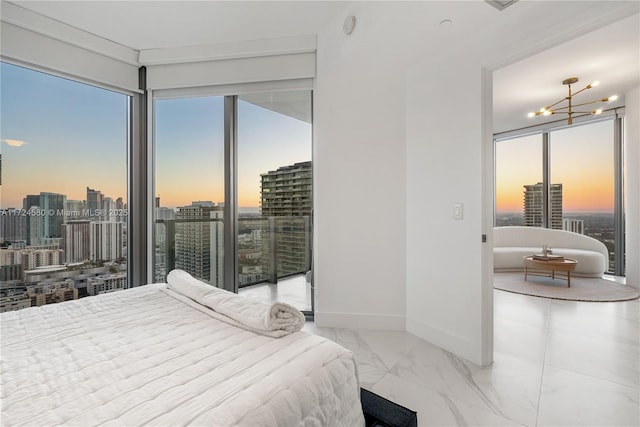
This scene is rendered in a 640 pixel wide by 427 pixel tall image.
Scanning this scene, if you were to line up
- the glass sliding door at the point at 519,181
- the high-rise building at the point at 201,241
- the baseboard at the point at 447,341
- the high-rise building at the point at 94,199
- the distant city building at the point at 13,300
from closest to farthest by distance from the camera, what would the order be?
the baseboard at the point at 447,341, the distant city building at the point at 13,300, the high-rise building at the point at 94,199, the high-rise building at the point at 201,241, the glass sliding door at the point at 519,181

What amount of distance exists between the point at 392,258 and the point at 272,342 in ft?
5.72

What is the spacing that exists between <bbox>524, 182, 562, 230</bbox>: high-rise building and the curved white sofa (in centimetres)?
26

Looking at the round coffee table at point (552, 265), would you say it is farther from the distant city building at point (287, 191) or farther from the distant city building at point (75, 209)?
the distant city building at point (75, 209)

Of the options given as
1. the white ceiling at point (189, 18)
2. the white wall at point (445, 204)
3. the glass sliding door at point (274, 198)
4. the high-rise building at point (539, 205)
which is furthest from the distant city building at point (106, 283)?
the high-rise building at point (539, 205)

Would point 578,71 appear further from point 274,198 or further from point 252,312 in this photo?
point 252,312

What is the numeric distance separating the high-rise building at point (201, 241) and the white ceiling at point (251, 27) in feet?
5.28

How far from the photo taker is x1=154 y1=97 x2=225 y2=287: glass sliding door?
3.11 metres

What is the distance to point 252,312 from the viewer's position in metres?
1.33

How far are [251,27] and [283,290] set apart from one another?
2477mm

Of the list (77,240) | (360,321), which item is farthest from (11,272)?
(360,321)

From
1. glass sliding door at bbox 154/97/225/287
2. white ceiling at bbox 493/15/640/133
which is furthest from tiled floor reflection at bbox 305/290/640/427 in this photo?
white ceiling at bbox 493/15/640/133

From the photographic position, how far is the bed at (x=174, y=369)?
0.81 metres

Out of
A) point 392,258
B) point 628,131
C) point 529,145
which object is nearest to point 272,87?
point 392,258

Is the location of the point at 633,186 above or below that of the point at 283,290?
above
